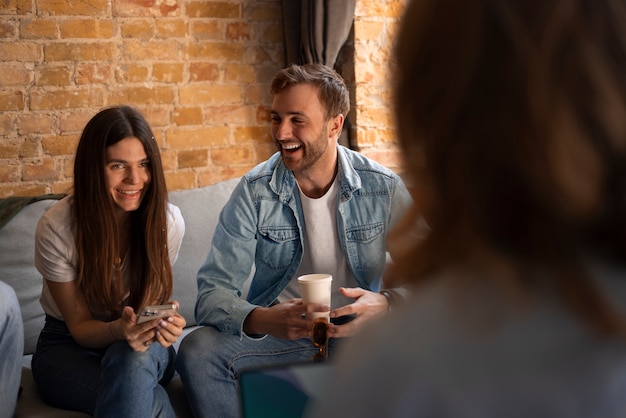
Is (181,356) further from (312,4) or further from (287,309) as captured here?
(312,4)

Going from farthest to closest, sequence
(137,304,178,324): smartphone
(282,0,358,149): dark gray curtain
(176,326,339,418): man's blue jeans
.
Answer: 1. (282,0,358,149): dark gray curtain
2. (176,326,339,418): man's blue jeans
3. (137,304,178,324): smartphone

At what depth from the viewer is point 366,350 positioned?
0.54 metres

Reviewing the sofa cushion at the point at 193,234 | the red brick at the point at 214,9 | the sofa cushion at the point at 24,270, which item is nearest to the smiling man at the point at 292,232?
the sofa cushion at the point at 193,234

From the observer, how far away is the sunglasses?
2.14m

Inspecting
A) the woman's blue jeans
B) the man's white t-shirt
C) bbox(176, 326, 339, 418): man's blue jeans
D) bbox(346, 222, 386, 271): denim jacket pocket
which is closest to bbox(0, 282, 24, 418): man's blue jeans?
the woman's blue jeans

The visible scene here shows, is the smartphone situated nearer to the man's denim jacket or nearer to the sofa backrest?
the man's denim jacket

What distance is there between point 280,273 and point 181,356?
403mm

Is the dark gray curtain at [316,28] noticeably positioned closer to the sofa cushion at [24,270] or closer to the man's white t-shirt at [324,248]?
the man's white t-shirt at [324,248]

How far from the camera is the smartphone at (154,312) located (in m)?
2.20

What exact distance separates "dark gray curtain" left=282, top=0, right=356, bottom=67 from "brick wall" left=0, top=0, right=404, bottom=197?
0.26 ft

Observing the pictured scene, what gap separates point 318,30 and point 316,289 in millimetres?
1745

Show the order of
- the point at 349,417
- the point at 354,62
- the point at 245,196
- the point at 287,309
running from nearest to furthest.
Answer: the point at 349,417
the point at 287,309
the point at 245,196
the point at 354,62

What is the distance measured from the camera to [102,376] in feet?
7.20

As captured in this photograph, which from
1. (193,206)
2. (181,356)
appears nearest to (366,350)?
(181,356)
